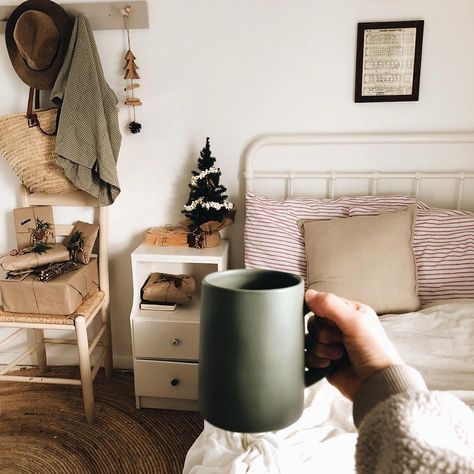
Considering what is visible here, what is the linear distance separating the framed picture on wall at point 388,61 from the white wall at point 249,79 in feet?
0.13

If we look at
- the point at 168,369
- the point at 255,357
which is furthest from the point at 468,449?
the point at 168,369

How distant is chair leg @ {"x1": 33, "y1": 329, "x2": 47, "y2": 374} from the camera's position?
246 centimetres

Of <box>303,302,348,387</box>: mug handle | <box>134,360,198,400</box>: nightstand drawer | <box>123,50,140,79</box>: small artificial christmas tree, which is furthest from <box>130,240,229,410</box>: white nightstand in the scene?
<box>303,302,348,387</box>: mug handle

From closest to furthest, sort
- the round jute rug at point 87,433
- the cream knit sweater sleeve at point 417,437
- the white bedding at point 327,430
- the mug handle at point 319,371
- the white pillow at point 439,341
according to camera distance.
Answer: the cream knit sweater sleeve at point 417,437, the mug handle at point 319,371, the white bedding at point 327,430, the white pillow at point 439,341, the round jute rug at point 87,433

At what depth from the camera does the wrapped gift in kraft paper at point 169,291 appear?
211 cm

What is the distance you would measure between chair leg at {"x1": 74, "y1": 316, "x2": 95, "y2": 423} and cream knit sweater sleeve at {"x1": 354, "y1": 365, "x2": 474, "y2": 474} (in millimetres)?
1767

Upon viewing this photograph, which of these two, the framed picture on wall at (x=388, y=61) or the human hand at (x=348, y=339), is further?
the framed picture on wall at (x=388, y=61)

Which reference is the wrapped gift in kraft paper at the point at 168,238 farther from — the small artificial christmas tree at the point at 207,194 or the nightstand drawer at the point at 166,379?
the nightstand drawer at the point at 166,379

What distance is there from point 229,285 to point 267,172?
1.79 m

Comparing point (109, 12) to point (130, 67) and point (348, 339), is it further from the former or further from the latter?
point (348, 339)

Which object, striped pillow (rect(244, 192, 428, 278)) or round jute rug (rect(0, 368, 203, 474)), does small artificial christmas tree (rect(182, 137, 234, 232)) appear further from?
round jute rug (rect(0, 368, 203, 474))

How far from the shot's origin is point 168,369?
2119 mm

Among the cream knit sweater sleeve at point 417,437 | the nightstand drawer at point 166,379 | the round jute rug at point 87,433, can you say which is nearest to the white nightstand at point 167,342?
the nightstand drawer at point 166,379

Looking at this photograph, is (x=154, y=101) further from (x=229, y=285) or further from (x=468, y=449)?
(x=468, y=449)
